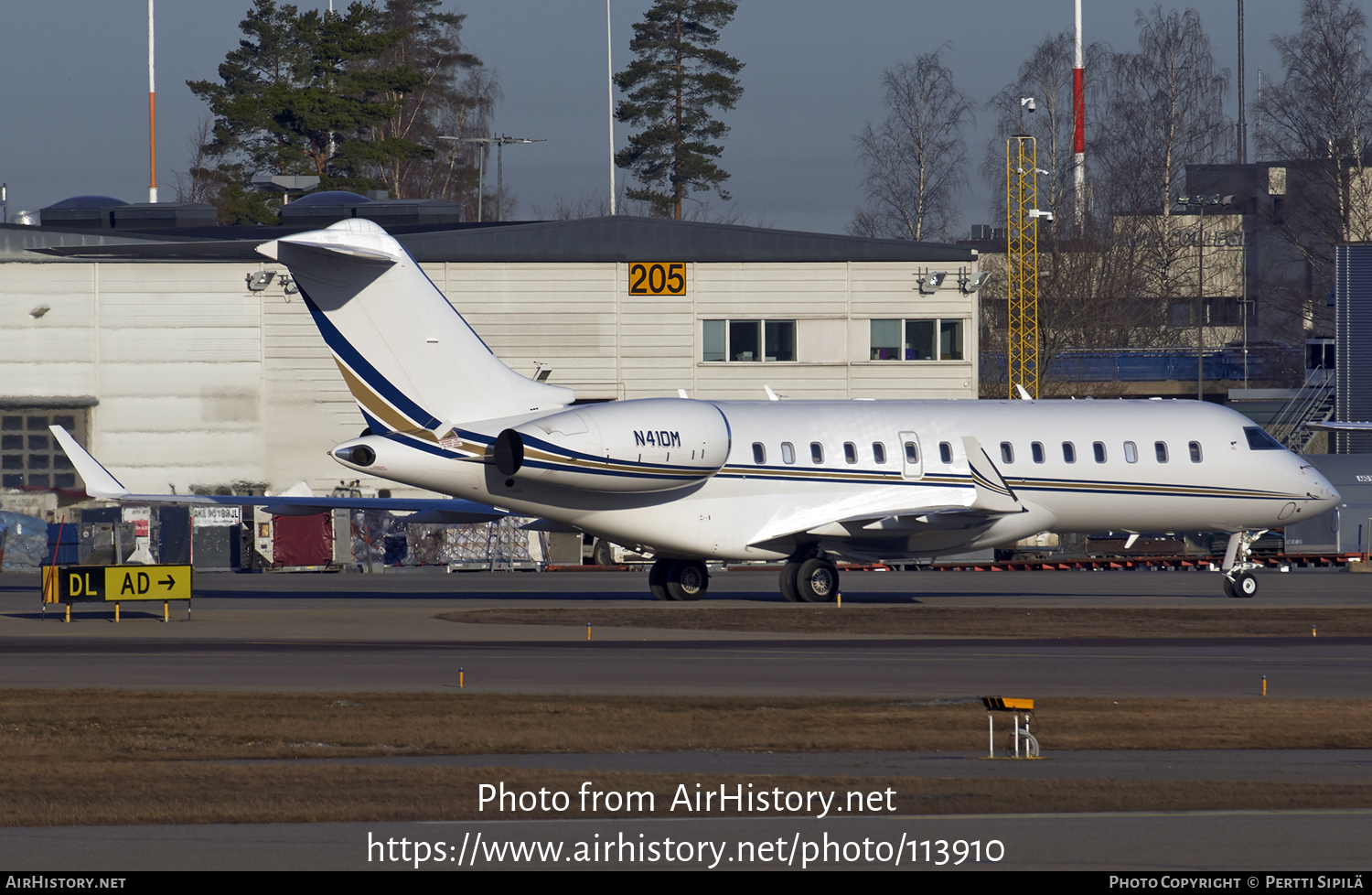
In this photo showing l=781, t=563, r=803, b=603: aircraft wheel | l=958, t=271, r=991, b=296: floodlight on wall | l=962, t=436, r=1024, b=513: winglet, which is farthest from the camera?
l=958, t=271, r=991, b=296: floodlight on wall

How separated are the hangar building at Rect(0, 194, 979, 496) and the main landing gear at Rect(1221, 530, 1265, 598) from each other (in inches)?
828

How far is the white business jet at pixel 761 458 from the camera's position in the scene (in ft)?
87.7

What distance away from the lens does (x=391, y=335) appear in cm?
2669

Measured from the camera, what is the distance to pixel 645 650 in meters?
21.6

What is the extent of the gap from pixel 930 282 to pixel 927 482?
24.2 meters

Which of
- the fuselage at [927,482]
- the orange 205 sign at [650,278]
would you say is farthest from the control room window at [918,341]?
the fuselage at [927,482]

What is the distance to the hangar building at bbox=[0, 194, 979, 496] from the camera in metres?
50.9

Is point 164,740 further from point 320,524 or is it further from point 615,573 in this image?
point 320,524

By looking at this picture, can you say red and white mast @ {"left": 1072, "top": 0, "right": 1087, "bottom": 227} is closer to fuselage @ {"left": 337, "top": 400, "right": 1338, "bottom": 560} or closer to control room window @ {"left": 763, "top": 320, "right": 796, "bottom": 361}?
control room window @ {"left": 763, "top": 320, "right": 796, "bottom": 361}

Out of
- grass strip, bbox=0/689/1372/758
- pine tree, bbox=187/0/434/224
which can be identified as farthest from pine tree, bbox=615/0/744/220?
grass strip, bbox=0/689/1372/758

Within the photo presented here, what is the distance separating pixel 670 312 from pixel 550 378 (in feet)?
14.3

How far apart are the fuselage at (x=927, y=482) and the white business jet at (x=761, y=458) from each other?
3cm

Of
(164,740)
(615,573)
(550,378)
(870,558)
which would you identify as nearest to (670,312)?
(550,378)

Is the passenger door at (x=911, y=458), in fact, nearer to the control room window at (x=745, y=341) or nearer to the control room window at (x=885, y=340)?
the control room window at (x=745, y=341)
